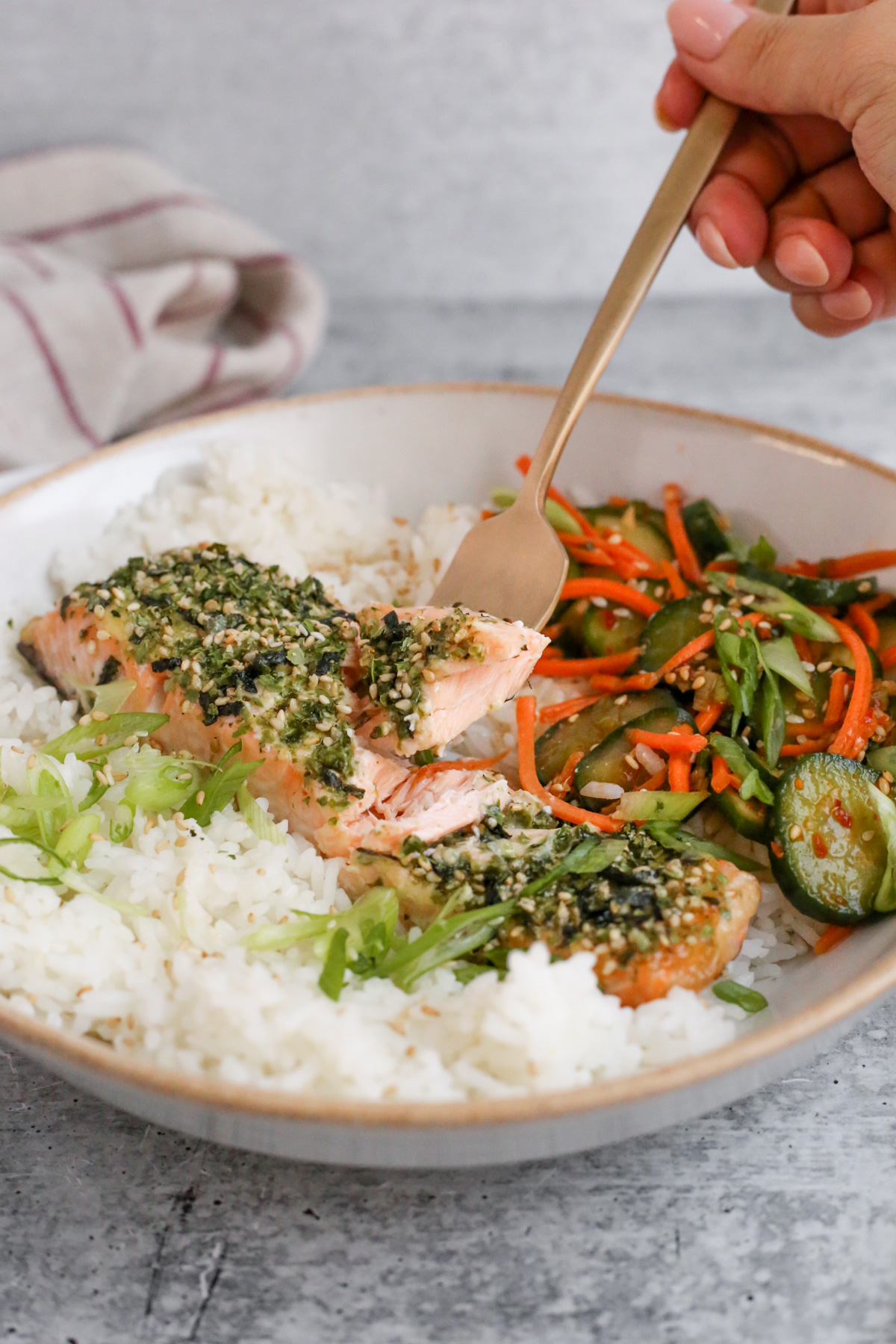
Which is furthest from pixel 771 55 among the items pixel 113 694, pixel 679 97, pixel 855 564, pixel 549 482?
pixel 113 694

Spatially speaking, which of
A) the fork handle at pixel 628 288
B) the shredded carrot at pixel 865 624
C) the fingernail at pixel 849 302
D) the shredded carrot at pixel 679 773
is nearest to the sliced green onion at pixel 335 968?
the shredded carrot at pixel 679 773

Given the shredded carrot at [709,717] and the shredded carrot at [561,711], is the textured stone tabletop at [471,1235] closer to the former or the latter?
the shredded carrot at [709,717]

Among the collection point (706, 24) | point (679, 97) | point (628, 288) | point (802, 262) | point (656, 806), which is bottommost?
point (656, 806)

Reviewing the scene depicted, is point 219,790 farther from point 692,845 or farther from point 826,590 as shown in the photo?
point 826,590

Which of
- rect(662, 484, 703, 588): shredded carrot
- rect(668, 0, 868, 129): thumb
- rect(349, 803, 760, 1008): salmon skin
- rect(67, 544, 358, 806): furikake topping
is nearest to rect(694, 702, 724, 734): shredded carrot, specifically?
rect(349, 803, 760, 1008): salmon skin

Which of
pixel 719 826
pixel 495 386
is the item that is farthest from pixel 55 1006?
pixel 495 386

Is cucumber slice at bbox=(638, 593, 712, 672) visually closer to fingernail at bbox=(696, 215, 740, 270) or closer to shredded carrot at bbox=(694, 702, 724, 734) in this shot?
shredded carrot at bbox=(694, 702, 724, 734)

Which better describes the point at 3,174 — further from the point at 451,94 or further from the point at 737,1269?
the point at 737,1269

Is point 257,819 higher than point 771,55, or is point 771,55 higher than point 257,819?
point 771,55
